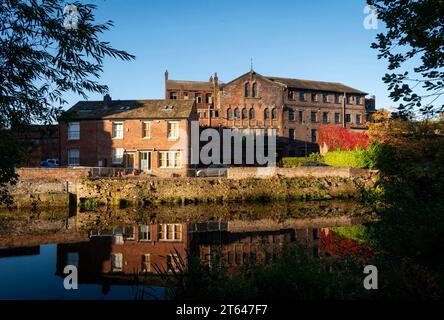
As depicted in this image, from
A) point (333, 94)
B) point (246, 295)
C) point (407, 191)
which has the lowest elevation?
point (246, 295)

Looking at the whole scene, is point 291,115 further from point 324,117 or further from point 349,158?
point 349,158

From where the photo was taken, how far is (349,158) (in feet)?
118

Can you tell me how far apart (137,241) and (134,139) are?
2076 cm

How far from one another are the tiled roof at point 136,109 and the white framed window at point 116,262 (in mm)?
22916

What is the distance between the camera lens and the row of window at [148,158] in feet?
117

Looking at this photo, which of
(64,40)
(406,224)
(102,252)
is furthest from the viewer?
(102,252)

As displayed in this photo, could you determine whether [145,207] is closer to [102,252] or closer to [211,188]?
[211,188]

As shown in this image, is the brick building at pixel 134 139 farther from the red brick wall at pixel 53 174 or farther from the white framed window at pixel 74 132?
the red brick wall at pixel 53 174

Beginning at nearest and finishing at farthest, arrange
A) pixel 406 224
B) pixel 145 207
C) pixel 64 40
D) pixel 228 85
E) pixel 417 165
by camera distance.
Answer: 1. pixel 417 165
2. pixel 64 40
3. pixel 406 224
4. pixel 145 207
5. pixel 228 85

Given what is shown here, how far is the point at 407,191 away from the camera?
842 cm

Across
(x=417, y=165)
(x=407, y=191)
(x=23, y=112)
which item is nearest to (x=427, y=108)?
(x=417, y=165)

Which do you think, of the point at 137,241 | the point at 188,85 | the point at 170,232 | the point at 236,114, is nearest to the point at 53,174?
the point at 170,232

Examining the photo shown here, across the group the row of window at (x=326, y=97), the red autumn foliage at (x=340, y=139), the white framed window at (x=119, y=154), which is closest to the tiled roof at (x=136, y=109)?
the white framed window at (x=119, y=154)

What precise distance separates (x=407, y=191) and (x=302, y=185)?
919 inches
